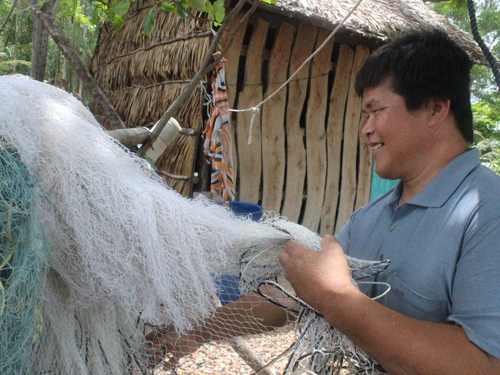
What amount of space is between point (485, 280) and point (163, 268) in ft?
2.49

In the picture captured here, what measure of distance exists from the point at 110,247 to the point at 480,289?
0.87 m

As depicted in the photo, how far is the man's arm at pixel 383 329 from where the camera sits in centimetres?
83

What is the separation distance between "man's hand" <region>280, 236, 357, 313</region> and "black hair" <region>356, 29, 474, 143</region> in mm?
592

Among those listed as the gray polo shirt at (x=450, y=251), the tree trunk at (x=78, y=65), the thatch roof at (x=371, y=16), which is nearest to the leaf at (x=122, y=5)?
the tree trunk at (x=78, y=65)

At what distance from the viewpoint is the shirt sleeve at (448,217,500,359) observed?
0.83 meters

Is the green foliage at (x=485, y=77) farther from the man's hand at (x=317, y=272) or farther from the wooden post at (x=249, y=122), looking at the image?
the man's hand at (x=317, y=272)

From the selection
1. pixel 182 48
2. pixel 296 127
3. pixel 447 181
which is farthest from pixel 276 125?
pixel 447 181

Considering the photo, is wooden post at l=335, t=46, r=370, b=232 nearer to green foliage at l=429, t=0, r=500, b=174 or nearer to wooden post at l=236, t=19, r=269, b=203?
wooden post at l=236, t=19, r=269, b=203

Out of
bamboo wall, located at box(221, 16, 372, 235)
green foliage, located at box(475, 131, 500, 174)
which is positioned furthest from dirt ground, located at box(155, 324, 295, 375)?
green foliage, located at box(475, 131, 500, 174)

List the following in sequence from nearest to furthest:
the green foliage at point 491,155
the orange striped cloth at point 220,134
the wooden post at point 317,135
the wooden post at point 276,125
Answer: the orange striped cloth at point 220,134, the wooden post at point 276,125, the wooden post at point 317,135, the green foliage at point 491,155

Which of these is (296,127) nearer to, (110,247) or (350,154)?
(350,154)

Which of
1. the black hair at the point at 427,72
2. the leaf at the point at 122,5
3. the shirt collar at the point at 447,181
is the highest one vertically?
the leaf at the point at 122,5

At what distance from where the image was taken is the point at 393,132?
3.98ft

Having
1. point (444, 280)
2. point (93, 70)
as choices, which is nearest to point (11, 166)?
point (444, 280)
